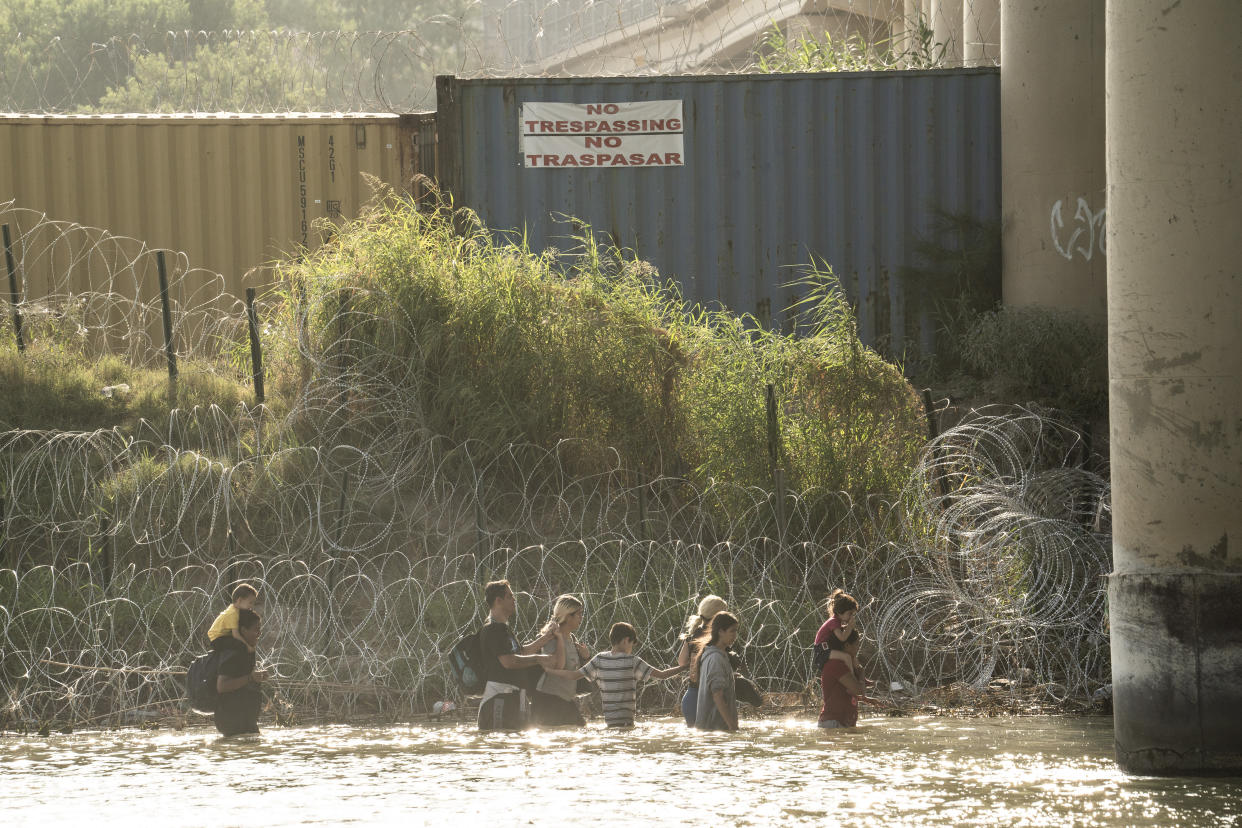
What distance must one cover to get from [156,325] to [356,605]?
4721 millimetres

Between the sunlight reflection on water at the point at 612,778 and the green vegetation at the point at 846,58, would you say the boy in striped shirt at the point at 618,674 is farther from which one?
the green vegetation at the point at 846,58

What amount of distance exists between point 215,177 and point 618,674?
296 inches

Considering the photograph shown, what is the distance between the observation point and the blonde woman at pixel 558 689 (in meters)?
8.88

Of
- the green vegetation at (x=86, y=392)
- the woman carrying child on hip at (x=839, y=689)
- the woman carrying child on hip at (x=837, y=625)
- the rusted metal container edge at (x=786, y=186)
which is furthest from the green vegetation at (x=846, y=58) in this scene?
the woman carrying child on hip at (x=839, y=689)

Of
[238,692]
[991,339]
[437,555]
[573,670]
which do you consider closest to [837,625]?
[573,670]

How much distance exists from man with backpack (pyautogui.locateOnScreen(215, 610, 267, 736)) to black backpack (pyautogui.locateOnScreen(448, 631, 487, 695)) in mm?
1132

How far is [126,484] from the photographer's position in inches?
427

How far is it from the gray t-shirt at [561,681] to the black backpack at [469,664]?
0.38 metres

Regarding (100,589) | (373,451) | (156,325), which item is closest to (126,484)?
(100,589)

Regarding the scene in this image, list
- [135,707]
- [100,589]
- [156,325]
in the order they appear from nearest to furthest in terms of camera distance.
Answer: [135,707] < [100,589] < [156,325]

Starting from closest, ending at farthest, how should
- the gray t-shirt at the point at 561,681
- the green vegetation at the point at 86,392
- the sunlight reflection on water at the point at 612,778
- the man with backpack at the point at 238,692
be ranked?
the sunlight reflection on water at the point at 612,778
the man with backpack at the point at 238,692
the gray t-shirt at the point at 561,681
the green vegetation at the point at 86,392

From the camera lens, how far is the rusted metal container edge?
45.8ft

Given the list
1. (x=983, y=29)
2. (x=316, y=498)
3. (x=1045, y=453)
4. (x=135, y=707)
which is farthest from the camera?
(x=983, y=29)

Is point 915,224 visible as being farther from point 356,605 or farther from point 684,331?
point 356,605
